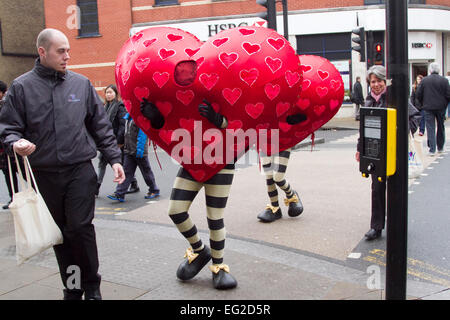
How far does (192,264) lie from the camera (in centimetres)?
399

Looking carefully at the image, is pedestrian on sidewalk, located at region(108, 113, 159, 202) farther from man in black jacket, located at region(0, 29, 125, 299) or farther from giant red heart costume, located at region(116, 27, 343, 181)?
man in black jacket, located at region(0, 29, 125, 299)

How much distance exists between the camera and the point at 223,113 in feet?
11.3

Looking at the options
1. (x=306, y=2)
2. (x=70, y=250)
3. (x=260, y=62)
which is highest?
(x=306, y=2)

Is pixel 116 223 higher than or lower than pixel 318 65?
lower

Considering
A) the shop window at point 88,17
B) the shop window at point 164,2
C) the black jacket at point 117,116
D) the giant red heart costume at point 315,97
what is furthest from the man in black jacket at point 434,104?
the shop window at point 88,17

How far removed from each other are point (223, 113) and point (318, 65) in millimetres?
1752

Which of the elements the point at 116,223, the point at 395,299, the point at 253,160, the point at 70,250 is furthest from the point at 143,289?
the point at 253,160

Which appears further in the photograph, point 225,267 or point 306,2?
point 306,2

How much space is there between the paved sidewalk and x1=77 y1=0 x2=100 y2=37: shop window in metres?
21.5

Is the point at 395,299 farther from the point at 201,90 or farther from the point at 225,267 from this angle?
the point at 201,90

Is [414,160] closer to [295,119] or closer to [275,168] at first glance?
[275,168]

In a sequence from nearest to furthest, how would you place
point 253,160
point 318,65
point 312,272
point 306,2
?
point 312,272 < point 318,65 < point 253,160 < point 306,2

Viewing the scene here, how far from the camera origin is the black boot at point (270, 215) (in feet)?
19.4

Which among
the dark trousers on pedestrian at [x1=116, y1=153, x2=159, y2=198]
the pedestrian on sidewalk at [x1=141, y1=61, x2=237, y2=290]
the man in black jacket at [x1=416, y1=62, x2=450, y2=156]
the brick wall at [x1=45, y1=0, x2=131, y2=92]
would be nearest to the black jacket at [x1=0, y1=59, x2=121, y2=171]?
the pedestrian on sidewalk at [x1=141, y1=61, x2=237, y2=290]
